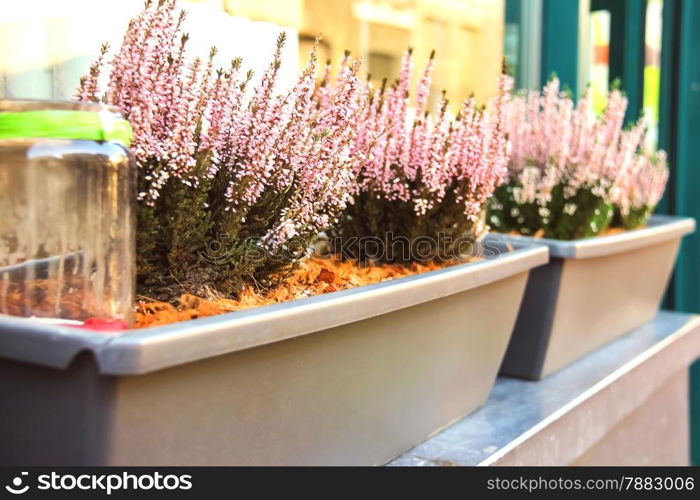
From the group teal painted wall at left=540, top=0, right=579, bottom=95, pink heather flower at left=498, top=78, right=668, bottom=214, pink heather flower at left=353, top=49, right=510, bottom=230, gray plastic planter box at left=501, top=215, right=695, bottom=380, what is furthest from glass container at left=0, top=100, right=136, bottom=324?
teal painted wall at left=540, top=0, right=579, bottom=95

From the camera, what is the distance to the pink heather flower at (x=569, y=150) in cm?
180

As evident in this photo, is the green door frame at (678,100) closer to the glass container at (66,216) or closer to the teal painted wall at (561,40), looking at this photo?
the teal painted wall at (561,40)

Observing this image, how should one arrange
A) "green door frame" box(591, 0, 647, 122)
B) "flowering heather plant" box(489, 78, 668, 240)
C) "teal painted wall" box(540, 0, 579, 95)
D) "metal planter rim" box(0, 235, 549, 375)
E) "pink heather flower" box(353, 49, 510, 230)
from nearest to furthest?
"metal planter rim" box(0, 235, 549, 375) < "pink heather flower" box(353, 49, 510, 230) < "flowering heather plant" box(489, 78, 668, 240) < "teal painted wall" box(540, 0, 579, 95) < "green door frame" box(591, 0, 647, 122)

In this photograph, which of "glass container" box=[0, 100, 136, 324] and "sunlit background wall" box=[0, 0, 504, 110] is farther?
"sunlit background wall" box=[0, 0, 504, 110]

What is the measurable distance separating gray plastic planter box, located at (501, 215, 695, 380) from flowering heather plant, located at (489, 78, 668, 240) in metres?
0.11

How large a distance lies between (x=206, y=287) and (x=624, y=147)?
130cm

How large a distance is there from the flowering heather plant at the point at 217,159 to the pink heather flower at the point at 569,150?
0.84 m

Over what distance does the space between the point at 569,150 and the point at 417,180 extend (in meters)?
0.70

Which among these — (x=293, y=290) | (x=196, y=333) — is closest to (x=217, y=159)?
(x=293, y=290)

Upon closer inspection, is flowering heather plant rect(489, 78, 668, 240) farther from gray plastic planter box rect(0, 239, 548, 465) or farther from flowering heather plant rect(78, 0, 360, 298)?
flowering heather plant rect(78, 0, 360, 298)

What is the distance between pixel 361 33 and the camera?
1939mm

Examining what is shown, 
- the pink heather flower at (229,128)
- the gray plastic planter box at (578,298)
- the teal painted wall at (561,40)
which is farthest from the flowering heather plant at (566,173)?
the pink heather flower at (229,128)

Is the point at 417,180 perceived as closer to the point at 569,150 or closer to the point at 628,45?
the point at 569,150

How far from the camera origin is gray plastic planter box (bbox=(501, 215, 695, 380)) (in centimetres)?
149
